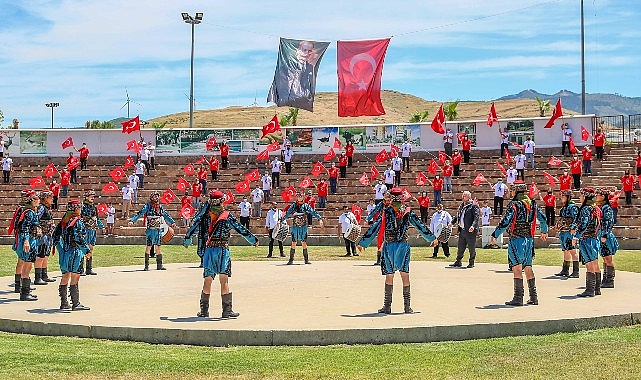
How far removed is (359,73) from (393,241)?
31076 mm

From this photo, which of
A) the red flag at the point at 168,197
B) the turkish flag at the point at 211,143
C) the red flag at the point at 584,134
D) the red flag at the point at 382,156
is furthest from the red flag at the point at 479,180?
the turkish flag at the point at 211,143

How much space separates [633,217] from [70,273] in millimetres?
25447

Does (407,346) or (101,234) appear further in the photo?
(101,234)

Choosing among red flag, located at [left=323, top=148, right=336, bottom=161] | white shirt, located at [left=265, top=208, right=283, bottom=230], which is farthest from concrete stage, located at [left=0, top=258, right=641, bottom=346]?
red flag, located at [left=323, top=148, right=336, bottom=161]

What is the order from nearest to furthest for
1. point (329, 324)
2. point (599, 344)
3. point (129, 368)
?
point (129, 368), point (599, 344), point (329, 324)

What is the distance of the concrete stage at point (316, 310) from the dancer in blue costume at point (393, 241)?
0.40 meters

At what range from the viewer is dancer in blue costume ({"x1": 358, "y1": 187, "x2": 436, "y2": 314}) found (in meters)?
15.9

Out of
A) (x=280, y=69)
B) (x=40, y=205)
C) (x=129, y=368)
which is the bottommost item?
(x=129, y=368)

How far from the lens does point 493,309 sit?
16172 millimetres

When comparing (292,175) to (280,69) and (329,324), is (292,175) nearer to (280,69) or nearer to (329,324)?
(280,69)

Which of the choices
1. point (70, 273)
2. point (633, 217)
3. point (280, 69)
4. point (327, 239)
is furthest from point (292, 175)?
point (70, 273)

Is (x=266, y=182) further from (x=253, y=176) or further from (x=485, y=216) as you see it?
(x=485, y=216)

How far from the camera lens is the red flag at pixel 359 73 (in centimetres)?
4609

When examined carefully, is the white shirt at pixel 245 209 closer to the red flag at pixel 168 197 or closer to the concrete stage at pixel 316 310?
the red flag at pixel 168 197
